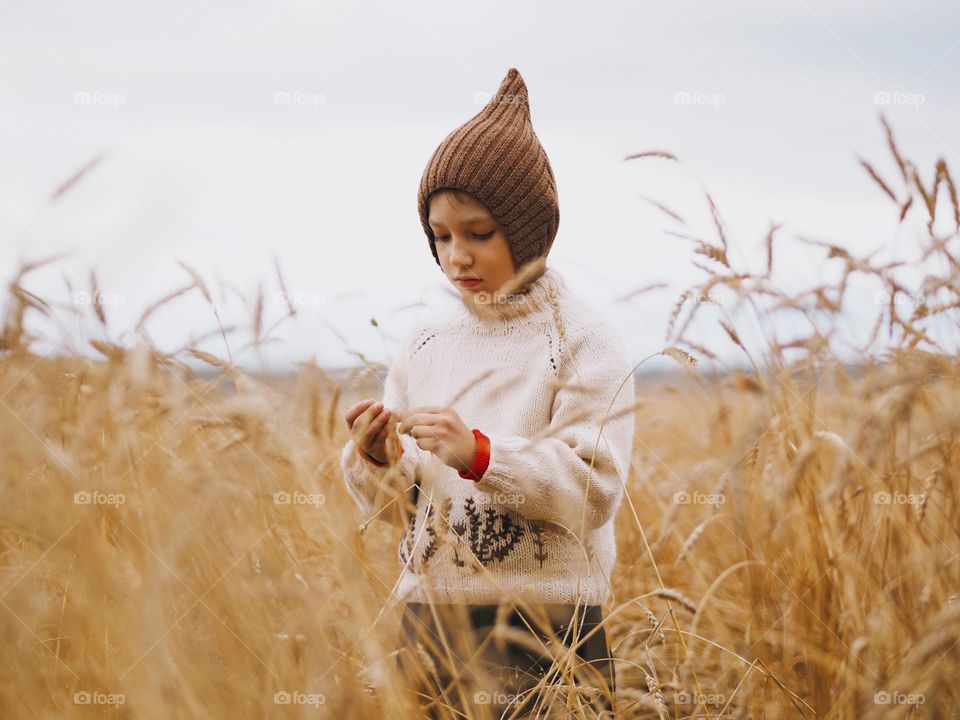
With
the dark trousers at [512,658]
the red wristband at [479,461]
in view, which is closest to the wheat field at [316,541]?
the dark trousers at [512,658]

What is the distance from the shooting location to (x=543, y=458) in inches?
56.9

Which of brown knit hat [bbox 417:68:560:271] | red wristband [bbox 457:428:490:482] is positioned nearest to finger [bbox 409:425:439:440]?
red wristband [bbox 457:428:490:482]

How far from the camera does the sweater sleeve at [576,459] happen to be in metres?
1.41

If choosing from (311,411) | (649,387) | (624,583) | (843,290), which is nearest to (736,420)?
(649,387)

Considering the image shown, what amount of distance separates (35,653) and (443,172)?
1.12 m

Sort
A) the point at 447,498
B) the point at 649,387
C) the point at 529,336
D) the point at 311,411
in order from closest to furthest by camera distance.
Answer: the point at 311,411 < the point at 447,498 < the point at 529,336 < the point at 649,387

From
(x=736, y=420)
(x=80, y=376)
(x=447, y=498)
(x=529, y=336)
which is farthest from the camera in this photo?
(x=736, y=420)

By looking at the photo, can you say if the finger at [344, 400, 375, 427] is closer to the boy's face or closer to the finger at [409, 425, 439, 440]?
the finger at [409, 425, 439, 440]

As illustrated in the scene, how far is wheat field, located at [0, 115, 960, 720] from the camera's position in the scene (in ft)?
3.11

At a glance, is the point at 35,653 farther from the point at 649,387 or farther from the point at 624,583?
the point at 649,387

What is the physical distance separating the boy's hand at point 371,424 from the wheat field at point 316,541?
74mm

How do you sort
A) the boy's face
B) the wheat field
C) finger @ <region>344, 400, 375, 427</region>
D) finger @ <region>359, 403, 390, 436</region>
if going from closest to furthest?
the wheat field < finger @ <region>359, 403, 390, 436</region> < finger @ <region>344, 400, 375, 427</region> < the boy's face

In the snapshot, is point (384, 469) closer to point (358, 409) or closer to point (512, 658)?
point (358, 409)

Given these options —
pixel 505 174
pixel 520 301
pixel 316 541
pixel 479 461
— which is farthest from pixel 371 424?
pixel 505 174
